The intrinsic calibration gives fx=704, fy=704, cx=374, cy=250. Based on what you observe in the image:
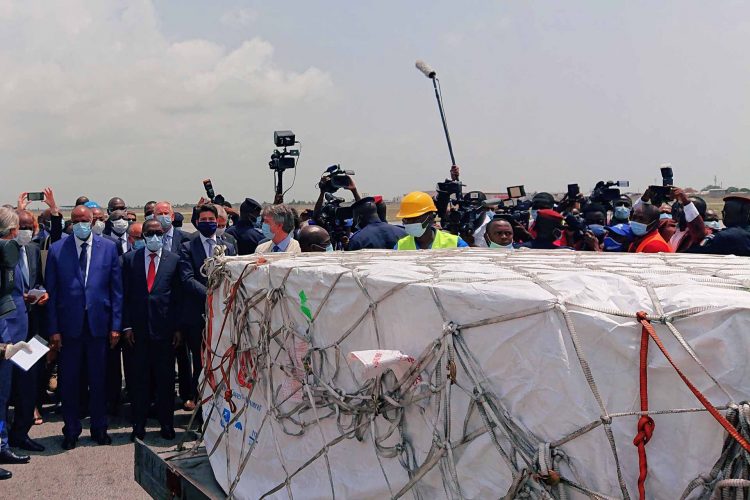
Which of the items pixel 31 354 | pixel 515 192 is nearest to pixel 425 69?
pixel 515 192

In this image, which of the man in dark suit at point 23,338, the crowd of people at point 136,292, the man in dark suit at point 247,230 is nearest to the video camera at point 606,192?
the crowd of people at point 136,292

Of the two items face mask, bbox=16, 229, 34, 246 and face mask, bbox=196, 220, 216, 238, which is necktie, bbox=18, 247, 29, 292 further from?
face mask, bbox=196, 220, 216, 238

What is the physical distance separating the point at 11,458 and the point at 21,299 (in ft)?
4.37

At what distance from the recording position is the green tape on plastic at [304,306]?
121 inches

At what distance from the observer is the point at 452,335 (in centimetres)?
224

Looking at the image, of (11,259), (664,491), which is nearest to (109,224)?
(11,259)

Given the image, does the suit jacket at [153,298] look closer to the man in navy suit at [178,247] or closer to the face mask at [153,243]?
the face mask at [153,243]

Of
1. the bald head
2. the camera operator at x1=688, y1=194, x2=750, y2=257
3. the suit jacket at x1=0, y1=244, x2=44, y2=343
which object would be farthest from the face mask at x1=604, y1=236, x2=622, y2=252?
the suit jacket at x1=0, y1=244, x2=44, y2=343

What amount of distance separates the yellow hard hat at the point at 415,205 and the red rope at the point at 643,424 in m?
3.83

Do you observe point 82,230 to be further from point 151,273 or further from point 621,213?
point 621,213

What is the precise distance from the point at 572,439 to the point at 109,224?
26.6 ft

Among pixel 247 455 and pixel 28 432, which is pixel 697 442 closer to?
pixel 247 455

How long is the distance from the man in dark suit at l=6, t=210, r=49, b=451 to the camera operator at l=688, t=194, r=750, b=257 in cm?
572

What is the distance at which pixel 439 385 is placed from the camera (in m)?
2.30
